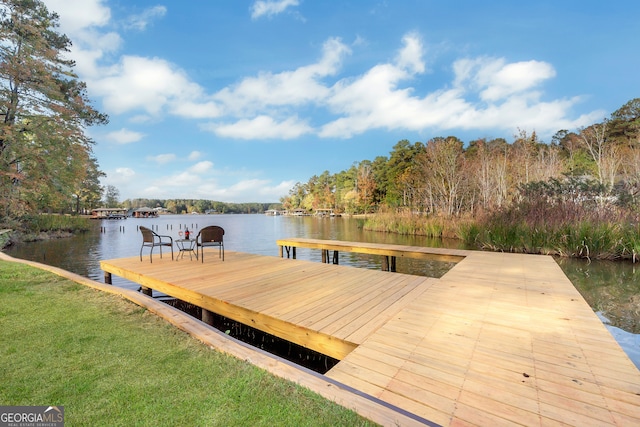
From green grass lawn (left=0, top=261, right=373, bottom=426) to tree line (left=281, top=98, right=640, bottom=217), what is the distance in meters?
12.3

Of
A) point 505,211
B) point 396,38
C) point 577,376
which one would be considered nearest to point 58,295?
point 577,376

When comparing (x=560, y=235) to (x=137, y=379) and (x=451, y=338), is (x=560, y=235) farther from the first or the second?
(x=137, y=379)

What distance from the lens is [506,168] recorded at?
18406 millimetres

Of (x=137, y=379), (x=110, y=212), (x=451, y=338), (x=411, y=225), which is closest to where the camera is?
(x=137, y=379)

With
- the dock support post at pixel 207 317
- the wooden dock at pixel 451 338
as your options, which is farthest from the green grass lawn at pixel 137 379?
the dock support post at pixel 207 317

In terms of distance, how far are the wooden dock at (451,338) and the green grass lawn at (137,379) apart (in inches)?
11.9

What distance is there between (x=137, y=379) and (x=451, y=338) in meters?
2.17

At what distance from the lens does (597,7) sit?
1089cm

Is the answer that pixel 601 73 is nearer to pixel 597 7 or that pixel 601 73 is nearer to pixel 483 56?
pixel 597 7

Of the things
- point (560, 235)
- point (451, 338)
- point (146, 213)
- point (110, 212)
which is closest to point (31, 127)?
point (451, 338)

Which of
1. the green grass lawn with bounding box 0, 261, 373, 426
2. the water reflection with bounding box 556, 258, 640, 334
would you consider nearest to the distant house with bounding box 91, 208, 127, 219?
the green grass lawn with bounding box 0, 261, 373, 426

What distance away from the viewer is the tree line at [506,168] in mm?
14873

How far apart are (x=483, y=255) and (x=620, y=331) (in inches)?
90.6

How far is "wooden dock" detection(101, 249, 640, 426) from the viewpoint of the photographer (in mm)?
1342
